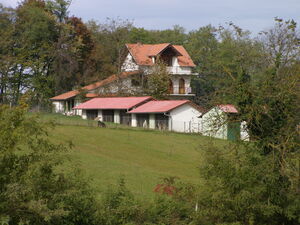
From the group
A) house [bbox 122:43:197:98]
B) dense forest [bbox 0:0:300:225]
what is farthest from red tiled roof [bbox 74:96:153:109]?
dense forest [bbox 0:0:300:225]

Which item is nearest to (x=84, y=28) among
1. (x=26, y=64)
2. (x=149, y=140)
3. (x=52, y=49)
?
(x=52, y=49)

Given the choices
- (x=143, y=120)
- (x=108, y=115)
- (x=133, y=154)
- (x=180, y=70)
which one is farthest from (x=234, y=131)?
(x=180, y=70)

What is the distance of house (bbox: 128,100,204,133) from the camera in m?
55.2

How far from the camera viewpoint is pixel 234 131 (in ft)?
51.5

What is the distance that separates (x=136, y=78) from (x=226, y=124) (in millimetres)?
56407

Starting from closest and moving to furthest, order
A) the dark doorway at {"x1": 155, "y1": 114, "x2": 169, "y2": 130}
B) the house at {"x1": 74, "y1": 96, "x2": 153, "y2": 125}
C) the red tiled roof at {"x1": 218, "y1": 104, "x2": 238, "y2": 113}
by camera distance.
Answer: the red tiled roof at {"x1": 218, "y1": 104, "x2": 238, "y2": 113}, the dark doorway at {"x1": 155, "y1": 114, "x2": 169, "y2": 130}, the house at {"x1": 74, "y1": 96, "x2": 153, "y2": 125}

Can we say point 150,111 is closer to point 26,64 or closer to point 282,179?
point 26,64

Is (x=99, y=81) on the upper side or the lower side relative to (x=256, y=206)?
upper

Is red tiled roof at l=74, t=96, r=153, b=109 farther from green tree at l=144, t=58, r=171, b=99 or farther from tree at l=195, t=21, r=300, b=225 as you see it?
tree at l=195, t=21, r=300, b=225

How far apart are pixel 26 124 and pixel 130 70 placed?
63164mm

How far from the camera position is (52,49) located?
74375 mm

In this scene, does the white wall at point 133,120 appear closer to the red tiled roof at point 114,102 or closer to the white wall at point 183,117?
the red tiled roof at point 114,102

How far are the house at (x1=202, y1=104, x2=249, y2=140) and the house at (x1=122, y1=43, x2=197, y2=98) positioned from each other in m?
59.8

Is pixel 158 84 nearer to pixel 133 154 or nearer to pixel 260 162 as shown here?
pixel 133 154
